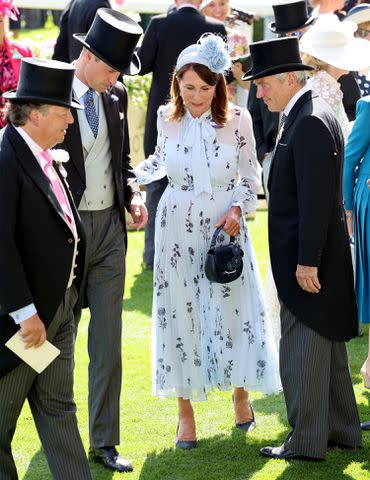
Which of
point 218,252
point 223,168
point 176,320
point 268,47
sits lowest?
point 176,320

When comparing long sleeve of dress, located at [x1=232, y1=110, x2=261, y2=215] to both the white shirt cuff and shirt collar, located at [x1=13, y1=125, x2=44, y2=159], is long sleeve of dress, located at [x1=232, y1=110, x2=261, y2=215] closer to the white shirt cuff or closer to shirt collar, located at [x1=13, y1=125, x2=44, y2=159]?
shirt collar, located at [x1=13, y1=125, x2=44, y2=159]

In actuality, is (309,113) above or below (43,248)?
above

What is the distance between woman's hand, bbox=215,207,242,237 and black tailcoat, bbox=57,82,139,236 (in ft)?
1.62

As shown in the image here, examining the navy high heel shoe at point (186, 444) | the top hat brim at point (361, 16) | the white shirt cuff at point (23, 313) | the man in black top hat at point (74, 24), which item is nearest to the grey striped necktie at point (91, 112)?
the white shirt cuff at point (23, 313)

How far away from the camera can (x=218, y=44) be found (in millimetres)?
5418

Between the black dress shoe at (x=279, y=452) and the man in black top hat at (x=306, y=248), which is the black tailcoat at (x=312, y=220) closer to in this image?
the man in black top hat at (x=306, y=248)

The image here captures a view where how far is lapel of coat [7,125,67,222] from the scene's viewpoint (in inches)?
160

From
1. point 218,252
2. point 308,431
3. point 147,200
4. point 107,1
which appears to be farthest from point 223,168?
→ point 147,200

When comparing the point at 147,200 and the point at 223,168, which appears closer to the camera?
the point at 223,168

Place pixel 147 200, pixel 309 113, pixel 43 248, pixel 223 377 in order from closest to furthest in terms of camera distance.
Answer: pixel 43 248
pixel 309 113
pixel 223 377
pixel 147 200

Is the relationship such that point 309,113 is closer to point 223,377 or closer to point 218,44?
point 218,44

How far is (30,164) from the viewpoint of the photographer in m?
4.09

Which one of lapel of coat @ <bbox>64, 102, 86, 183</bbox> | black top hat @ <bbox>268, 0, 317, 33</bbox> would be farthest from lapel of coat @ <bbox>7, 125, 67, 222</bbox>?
black top hat @ <bbox>268, 0, 317, 33</bbox>

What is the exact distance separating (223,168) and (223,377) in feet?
3.74
